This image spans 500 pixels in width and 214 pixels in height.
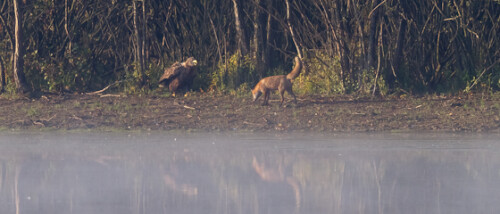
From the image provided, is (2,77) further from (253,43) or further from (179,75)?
(253,43)

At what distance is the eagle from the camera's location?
15195 mm

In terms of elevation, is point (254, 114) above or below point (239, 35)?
below

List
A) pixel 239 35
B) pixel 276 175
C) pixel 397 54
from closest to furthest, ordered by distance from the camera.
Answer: pixel 276 175 → pixel 397 54 → pixel 239 35

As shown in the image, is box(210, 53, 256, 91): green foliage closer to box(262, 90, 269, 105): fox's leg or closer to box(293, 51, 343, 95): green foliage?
box(293, 51, 343, 95): green foliage

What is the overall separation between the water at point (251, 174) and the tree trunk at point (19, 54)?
456 centimetres

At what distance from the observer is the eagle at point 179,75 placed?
15.2 m

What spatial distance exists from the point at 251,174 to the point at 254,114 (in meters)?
5.37

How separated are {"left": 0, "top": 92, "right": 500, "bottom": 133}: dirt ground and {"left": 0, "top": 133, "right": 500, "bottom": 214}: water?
1.16 metres

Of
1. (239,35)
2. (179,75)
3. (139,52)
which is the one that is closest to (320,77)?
(239,35)

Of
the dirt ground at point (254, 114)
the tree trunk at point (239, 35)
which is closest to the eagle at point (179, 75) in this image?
the dirt ground at point (254, 114)

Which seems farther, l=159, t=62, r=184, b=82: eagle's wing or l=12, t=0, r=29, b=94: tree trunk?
l=159, t=62, r=184, b=82: eagle's wing

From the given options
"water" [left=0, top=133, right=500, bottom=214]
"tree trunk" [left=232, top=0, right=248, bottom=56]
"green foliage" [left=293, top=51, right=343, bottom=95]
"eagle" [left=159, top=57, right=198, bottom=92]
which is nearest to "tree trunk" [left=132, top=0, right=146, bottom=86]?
"eagle" [left=159, top=57, right=198, bottom=92]

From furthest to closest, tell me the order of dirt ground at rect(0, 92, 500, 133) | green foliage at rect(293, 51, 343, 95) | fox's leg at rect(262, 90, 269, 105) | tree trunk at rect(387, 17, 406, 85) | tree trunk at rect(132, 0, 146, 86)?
1. tree trunk at rect(132, 0, 146, 86)
2. tree trunk at rect(387, 17, 406, 85)
3. green foliage at rect(293, 51, 343, 95)
4. fox's leg at rect(262, 90, 269, 105)
5. dirt ground at rect(0, 92, 500, 133)

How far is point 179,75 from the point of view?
15.2m
